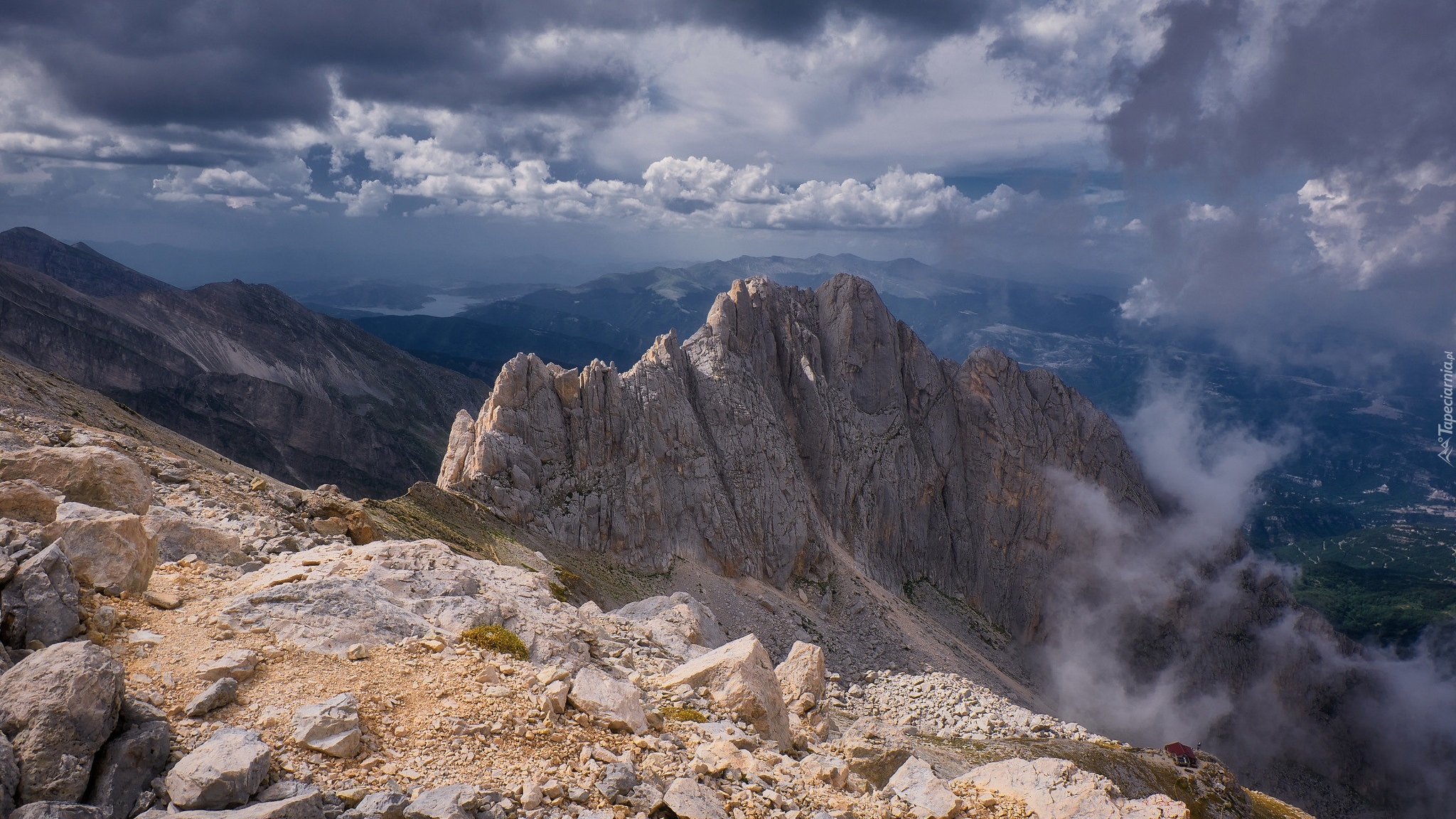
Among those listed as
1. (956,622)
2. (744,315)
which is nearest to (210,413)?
(744,315)

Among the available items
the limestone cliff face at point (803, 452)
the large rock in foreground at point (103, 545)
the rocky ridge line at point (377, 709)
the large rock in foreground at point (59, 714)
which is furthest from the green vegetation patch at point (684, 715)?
the limestone cliff face at point (803, 452)

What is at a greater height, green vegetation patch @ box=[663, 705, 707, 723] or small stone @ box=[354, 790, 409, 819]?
small stone @ box=[354, 790, 409, 819]

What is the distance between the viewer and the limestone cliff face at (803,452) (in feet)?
217

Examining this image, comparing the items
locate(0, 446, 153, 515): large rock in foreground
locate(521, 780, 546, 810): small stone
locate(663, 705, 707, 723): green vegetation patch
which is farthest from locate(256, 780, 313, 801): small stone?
locate(0, 446, 153, 515): large rock in foreground

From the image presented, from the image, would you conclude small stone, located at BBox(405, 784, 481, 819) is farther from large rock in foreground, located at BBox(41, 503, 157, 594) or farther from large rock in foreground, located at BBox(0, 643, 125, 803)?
large rock in foreground, located at BBox(41, 503, 157, 594)

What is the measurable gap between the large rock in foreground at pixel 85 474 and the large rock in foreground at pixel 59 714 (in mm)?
8304

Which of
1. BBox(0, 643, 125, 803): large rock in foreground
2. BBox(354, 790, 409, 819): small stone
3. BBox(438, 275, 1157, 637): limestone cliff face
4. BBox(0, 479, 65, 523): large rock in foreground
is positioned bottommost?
BBox(438, 275, 1157, 637): limestone cliff face

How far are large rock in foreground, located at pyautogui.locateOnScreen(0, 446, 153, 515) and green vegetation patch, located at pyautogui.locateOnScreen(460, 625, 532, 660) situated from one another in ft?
26.2

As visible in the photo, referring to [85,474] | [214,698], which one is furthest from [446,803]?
[85,474]

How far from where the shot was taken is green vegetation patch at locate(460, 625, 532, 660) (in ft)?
52.4

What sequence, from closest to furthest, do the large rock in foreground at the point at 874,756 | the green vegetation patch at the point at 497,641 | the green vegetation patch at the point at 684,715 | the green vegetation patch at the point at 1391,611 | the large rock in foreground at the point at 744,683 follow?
the green vegetation patch at the point at 684,715 → the green vegetation patch at the point at 497,641 → the large rock in foreground at the point at 874,756 → the large rock in foreground at the point at 744,683 → the green vegetation patch at the point at 1391,611

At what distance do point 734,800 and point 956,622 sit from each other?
310 feet

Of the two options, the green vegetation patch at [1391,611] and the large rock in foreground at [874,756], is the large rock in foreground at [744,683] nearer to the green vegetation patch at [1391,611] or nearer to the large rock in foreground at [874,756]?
the large rock in foreground at [874,756]

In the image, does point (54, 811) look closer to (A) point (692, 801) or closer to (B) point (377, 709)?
(B) point (377, 709)
